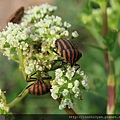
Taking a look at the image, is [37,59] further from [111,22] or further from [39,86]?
[111,22]

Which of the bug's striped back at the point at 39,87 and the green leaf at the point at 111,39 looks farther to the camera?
the green leaf at the point at 111,39

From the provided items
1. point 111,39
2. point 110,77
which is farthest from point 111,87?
point 111,39

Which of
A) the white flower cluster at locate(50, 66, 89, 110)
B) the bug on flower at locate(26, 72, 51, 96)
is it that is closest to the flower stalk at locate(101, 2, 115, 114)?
the white flower cluster at locate(50, 66, 89, 110)

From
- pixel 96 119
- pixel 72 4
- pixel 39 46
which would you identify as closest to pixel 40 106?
pixel 96 119

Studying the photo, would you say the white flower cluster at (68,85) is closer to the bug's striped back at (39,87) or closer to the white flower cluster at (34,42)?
the bug's striped back at (39,87)

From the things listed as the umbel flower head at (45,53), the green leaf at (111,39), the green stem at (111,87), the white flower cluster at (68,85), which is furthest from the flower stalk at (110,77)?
the white flower cluster at (68,85)

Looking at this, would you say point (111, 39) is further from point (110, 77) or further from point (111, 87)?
point (111, 87)

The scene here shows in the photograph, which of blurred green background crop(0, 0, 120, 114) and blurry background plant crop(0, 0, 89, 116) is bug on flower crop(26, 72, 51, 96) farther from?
blurred green background crop(0, 0, 120, 114)
